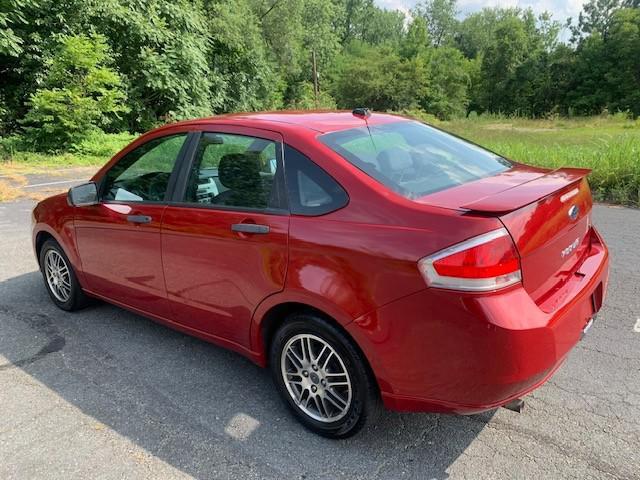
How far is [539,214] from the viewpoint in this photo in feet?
7.56

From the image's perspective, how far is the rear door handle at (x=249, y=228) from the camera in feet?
8.75

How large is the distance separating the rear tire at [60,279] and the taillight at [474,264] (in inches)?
131

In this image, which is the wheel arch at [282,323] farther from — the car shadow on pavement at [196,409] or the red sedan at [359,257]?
the car shadow on pavement at [196,409]

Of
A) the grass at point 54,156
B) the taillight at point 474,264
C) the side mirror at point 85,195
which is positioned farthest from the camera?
the grass at point 54,156

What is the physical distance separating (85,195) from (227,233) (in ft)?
5.39

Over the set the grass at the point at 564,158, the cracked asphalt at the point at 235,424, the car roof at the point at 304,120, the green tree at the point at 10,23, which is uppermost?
the green tree at the point at 10,23

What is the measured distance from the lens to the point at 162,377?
132 inches

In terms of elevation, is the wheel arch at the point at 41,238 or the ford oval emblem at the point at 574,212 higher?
the ford oval emblem at the point at 574,212

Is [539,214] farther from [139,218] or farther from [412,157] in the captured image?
[139,218]

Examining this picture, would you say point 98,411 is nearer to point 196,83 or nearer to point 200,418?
point 200,418

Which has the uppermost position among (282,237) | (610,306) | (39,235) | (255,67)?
(255,67)

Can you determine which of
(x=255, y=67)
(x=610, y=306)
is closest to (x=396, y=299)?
(x=610, y=306)

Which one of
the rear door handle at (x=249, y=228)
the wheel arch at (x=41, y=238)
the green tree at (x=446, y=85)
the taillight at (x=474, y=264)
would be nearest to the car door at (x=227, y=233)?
the rear door handle at (x=249, y=228)

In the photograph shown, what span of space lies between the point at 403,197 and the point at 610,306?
2771mm
